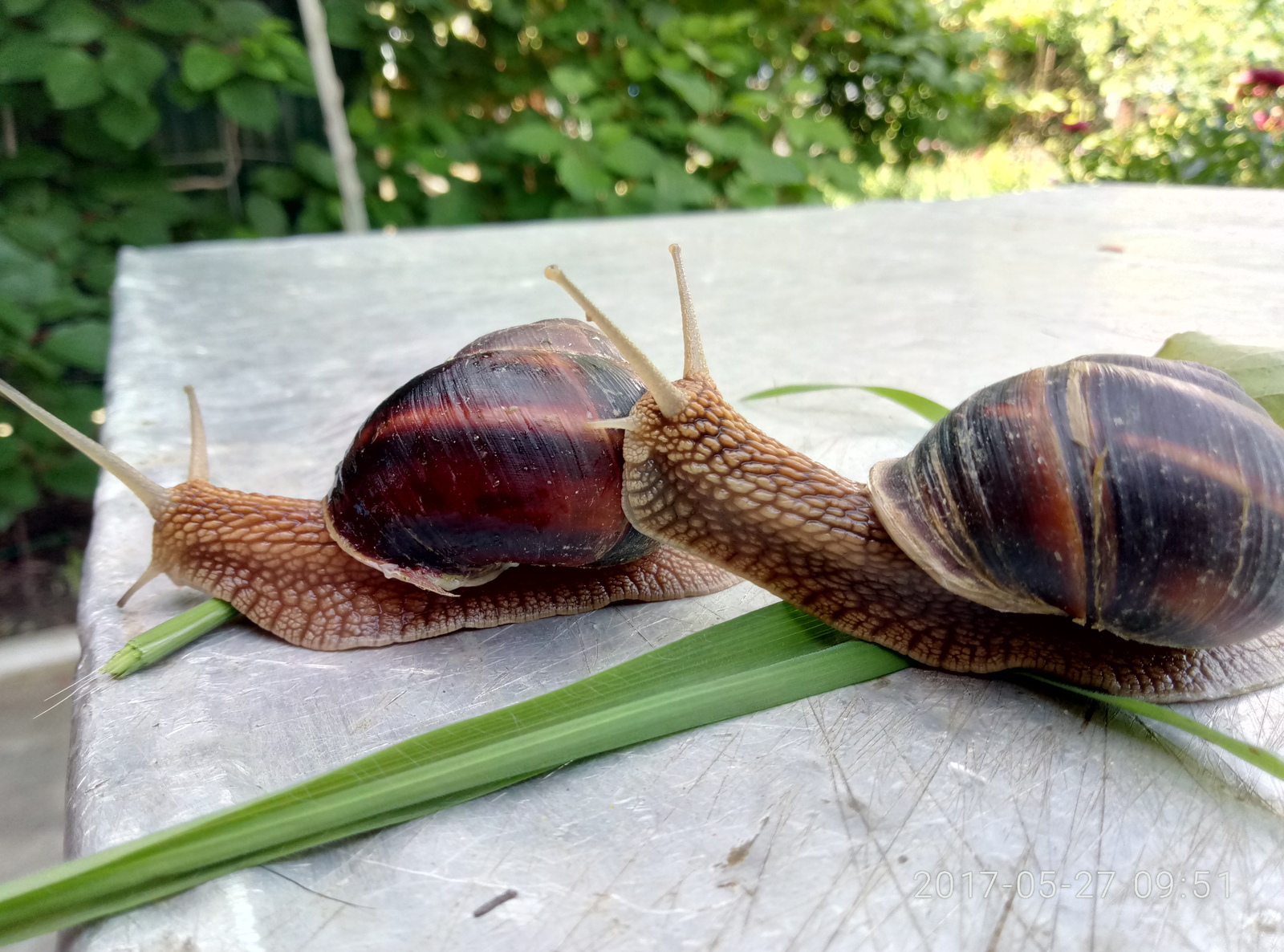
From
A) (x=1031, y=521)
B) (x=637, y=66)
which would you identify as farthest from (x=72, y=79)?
(x=1031, y=521)

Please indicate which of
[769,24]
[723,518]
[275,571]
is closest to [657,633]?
[723,518]

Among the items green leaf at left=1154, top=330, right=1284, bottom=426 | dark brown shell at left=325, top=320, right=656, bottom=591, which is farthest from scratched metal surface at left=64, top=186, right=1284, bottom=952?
green leaf at left=1154, top=330, right=1284, bottom=426

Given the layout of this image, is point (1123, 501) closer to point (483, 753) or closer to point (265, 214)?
point (483, 753)

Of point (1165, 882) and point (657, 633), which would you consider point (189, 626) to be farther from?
point (1165, 882)

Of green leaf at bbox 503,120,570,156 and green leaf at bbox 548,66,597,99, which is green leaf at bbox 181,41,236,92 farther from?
green leaf at bbox 548,66,597,99

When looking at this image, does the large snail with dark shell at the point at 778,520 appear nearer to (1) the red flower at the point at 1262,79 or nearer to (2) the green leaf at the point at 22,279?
(2) the green leaf at the point at 22,279
